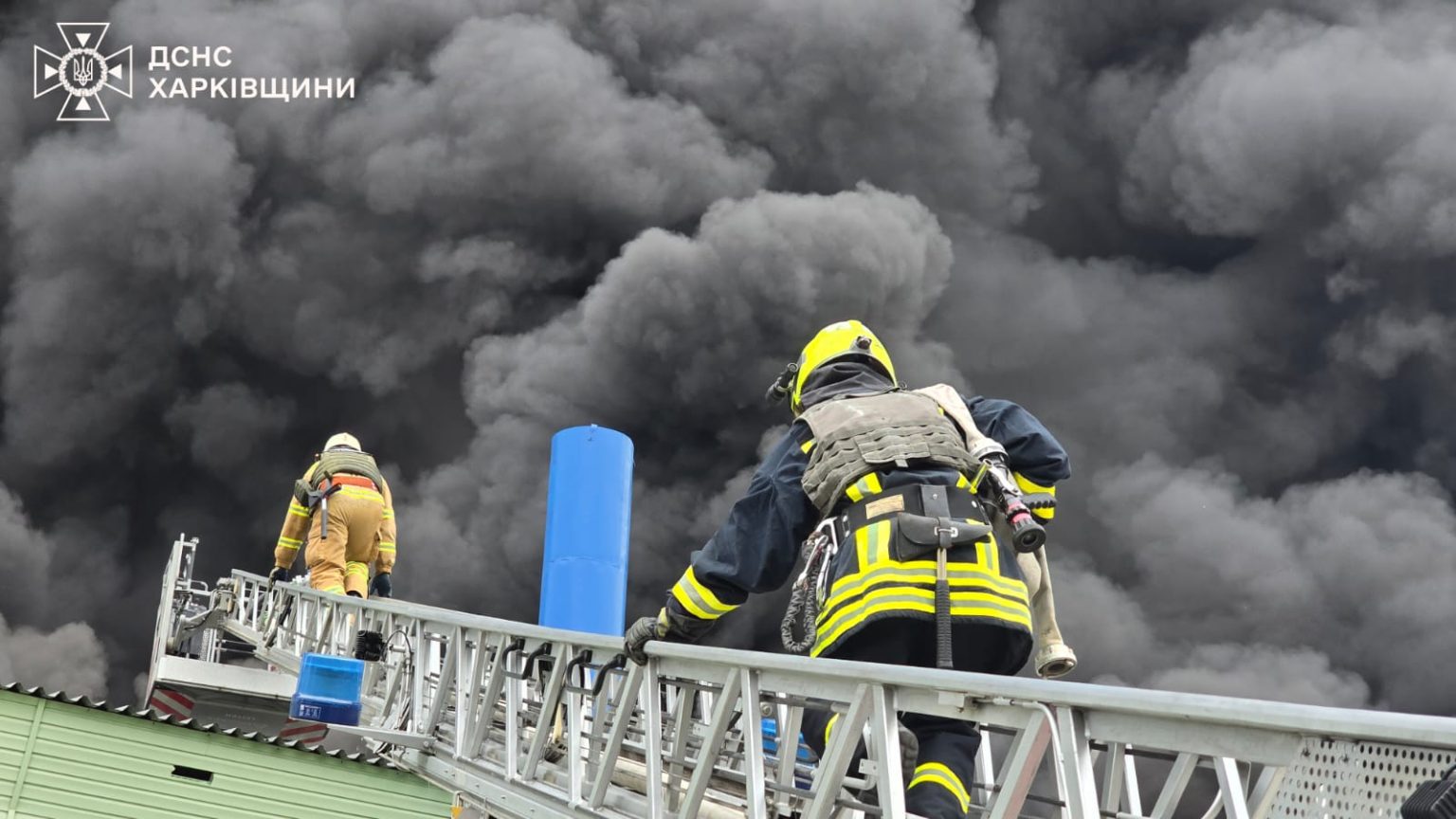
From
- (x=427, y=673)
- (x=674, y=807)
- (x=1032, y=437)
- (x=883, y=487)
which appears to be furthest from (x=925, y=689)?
(x=427, y=673)

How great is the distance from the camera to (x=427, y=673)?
7.80 meters

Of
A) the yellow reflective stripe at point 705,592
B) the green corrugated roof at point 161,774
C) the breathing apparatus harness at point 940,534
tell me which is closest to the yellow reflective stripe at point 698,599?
the yellow reflective stripe at point 705,592

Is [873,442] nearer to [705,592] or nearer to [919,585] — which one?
[919,585]

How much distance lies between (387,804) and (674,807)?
11.5ft

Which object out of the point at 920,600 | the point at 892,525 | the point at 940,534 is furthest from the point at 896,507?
the point at 920,600

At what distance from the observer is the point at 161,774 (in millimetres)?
7605

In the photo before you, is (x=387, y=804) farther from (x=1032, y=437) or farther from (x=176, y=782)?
(x=1032, y=437)

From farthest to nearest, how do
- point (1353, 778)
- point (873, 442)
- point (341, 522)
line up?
point (341, 522) → point (873, 442) → point (1353, 778)

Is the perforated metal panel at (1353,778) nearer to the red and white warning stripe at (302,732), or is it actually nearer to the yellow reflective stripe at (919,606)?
the yellow reflective stripe at (919,606)

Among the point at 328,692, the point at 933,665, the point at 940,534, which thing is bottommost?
the point at 328,692

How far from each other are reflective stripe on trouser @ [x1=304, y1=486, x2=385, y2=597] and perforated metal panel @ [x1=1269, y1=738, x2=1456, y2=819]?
942 centimetres

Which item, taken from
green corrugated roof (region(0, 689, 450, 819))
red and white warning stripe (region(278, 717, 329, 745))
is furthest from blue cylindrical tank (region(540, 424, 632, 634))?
red and white warning stripe (region(278, 717, 329, 745))

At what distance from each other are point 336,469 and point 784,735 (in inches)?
274

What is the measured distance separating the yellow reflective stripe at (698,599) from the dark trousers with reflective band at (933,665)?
0.48 metres
